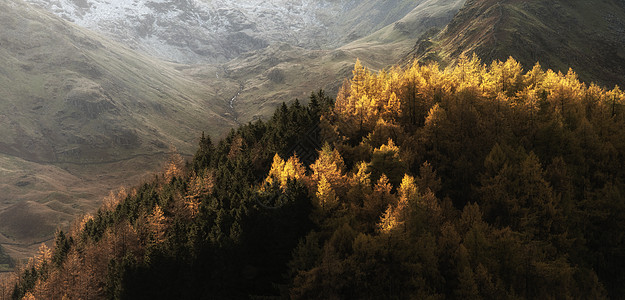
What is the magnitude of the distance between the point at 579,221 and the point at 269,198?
54.9 meters

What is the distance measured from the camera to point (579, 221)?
2547 inches

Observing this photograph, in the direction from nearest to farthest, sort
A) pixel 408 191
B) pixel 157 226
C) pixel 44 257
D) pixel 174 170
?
1. pixel 408 191
2. pixel 157 226
3. pixel 44 257
4. pixel 174 170

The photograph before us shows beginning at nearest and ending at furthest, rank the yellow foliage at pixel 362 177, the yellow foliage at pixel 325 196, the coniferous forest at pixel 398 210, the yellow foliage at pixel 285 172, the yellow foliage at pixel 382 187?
the coniferous forest at pixel 398 210, the yellow foliage at pixel 325 196, the yellow foliage at pixel 382 187, the yellow foliage at pixel 285 172, the yellow foliage at pixel 362 177

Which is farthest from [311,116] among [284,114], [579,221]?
[579,221]

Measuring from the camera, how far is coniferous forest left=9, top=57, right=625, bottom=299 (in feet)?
173

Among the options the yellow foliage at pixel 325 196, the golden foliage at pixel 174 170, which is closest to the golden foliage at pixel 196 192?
the yellow foliage at pixel 325 196

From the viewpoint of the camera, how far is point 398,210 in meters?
54.8

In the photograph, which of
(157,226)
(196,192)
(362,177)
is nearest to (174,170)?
(196,192)

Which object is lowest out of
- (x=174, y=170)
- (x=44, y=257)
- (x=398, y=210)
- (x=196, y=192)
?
(x=44, y=257)

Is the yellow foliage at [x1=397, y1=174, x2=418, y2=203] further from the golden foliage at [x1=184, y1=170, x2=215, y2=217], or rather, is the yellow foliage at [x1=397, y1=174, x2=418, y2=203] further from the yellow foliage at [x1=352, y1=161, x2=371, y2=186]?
the golden foliage at [x1=184, y1=170, x2=215, y2=217]

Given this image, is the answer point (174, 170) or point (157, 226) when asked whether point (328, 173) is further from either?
point (174, 170)

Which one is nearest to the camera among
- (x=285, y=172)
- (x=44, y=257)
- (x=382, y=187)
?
(x=382, y=187)

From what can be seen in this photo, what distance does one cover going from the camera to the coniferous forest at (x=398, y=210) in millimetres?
52594

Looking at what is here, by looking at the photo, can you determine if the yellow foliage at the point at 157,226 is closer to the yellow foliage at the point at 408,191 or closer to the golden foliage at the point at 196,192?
the golden foliage at the point at 196,192
